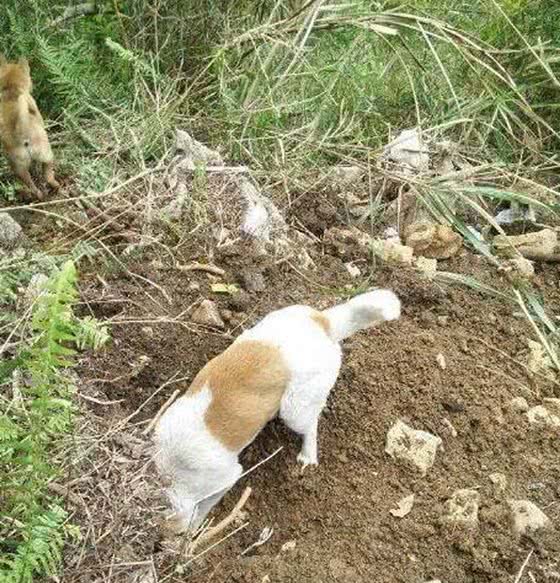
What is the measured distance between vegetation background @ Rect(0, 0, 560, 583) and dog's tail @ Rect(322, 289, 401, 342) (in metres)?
0.90

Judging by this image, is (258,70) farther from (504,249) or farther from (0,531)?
(0,531)

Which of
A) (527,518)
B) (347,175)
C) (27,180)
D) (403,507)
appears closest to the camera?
(527,518)

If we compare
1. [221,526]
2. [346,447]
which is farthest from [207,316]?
[221,526]

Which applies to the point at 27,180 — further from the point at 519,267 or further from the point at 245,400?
the point at 519,267

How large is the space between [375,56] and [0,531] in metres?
3.63

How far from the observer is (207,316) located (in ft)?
10.9

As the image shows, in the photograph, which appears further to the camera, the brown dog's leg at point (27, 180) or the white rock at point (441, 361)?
the brown dog's leg at point (27, 180)

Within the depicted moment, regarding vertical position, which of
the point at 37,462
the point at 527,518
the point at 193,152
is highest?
the point at 37,462

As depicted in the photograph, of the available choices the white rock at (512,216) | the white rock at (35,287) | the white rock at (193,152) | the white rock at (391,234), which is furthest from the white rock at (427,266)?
the white rock at (35,287)

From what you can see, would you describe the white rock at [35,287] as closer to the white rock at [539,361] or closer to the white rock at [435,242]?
the white rock at [435,242]

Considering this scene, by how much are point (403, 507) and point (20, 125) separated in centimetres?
207

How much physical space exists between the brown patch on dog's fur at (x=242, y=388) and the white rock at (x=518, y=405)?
831 millimetres

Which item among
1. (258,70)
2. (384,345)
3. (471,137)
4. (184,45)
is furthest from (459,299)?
(184,45)

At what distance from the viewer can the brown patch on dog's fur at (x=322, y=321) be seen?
3127 millimetres
